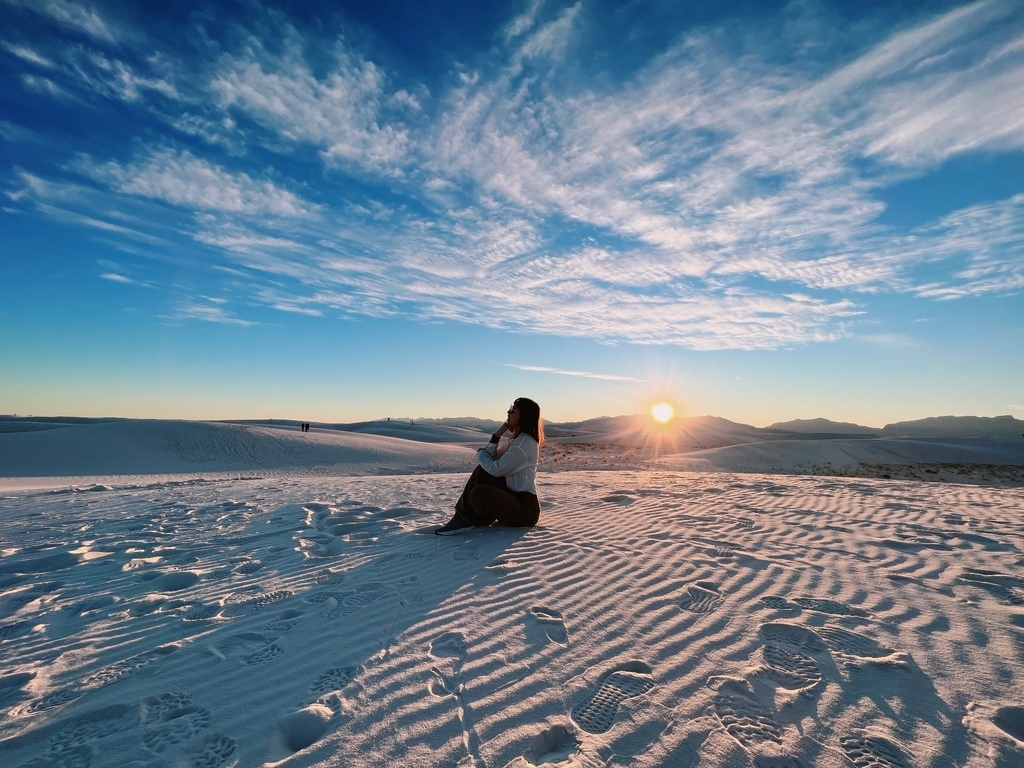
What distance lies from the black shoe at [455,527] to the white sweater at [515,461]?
65 cm

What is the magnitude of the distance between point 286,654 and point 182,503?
21.0 ft

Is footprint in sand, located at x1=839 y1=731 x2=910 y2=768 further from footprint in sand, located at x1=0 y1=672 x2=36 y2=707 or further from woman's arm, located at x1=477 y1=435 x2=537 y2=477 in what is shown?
footprint in sand, located at x1=0 y1=672 x2=36 y2=707

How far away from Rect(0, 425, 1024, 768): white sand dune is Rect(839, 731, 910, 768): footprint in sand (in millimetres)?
10

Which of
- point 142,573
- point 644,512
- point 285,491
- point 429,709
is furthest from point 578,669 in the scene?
point 285,491

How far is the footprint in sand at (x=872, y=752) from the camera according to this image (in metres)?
1.88

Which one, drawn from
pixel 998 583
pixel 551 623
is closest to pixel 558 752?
pixel 551 623

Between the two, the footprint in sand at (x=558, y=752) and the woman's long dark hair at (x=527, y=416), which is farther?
the woman's long dark hair at (x=527, y=416)

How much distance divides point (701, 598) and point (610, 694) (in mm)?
1465

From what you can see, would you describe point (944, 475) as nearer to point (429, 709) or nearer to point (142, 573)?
point (429, 709)

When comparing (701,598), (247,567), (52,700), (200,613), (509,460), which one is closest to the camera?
(52,700)

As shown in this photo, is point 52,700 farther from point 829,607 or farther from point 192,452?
point 192,452

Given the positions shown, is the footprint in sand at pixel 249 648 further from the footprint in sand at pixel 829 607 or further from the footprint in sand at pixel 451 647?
the footprint in sand at pixel 829 607

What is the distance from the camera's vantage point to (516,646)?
2.83 m

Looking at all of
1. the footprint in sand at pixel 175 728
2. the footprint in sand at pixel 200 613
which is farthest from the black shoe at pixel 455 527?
the footprint in sand at pixel 175 728
